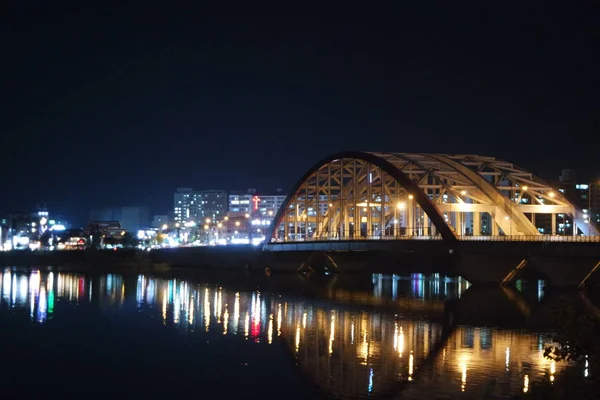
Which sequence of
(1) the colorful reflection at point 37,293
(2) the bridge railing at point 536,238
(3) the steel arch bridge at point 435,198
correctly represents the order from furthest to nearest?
(3) the steel arch bridge at point 435,198 → (2) the bridge railing at point 536,238 → (1) the colorful reflection at point 37,293

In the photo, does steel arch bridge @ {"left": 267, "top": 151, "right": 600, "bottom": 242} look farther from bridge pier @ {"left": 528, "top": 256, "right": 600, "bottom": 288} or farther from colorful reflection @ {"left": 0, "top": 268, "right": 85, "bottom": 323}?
colorful reflection @ {"left": 0, "top": 268, "right": 85, "bottom": 323}

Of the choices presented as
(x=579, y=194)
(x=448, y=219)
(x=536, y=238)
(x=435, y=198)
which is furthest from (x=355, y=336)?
(x=579, y=194)

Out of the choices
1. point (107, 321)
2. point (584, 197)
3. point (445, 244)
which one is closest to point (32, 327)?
point (107, 321)

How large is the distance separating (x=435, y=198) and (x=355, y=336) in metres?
38.4

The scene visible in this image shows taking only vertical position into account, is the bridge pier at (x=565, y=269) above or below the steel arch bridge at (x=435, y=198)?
below

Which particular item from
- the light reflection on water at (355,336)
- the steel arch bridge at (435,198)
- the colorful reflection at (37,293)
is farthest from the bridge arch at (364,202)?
the colorful reflection at (37,293)

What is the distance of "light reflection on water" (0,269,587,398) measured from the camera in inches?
1233

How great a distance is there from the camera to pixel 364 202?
94188mm

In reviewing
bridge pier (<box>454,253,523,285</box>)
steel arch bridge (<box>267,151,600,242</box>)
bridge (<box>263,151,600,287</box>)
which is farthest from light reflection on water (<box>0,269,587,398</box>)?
steel arch bridge (<box>267,151,600,242</box>)

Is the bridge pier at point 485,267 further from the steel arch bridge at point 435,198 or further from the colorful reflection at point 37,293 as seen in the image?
the colorful reflection at point 37,293

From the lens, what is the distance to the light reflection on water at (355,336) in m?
31.3

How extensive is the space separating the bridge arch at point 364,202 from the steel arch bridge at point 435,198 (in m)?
0.10

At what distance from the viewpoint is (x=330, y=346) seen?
4050 cm

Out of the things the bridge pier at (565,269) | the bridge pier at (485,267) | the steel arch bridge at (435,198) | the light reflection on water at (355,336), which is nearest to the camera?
the light reflection on water at (355,336)
